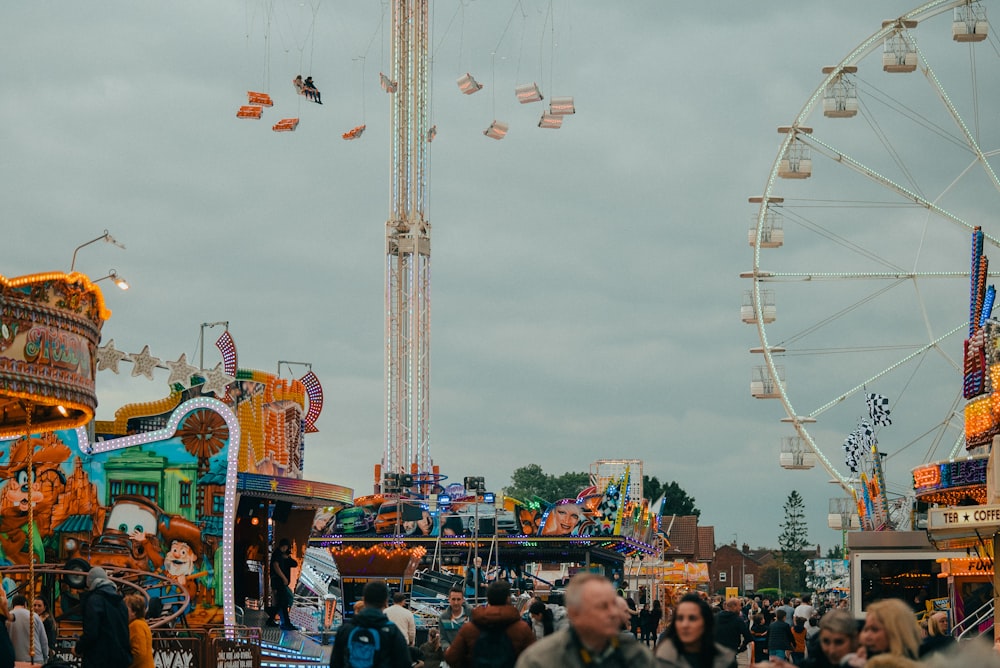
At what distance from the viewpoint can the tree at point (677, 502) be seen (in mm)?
131375

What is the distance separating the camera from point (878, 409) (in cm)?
4078

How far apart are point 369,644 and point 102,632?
269 centimetres

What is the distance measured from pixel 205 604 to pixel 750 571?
10814 cm

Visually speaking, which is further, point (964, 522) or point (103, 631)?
point (964, 522)

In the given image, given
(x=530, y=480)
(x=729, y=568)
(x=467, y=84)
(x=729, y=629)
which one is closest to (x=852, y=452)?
(x=467, y=84)

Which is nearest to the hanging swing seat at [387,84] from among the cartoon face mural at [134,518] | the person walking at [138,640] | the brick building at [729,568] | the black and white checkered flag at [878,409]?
the black and white checkered flag at [878,409]

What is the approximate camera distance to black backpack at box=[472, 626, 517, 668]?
9242 mm

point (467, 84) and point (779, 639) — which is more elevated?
point (467, 84)

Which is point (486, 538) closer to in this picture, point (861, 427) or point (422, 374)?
point (422, 374)

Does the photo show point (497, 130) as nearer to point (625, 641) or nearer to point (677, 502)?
point (625, 641)

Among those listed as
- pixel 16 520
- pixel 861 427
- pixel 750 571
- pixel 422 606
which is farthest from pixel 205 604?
pixel 750 571

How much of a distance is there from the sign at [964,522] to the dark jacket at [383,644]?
41.4ft

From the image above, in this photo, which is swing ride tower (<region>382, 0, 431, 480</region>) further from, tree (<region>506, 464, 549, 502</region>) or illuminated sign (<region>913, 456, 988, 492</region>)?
tree (<region>506, 464, 549, 502</region>)

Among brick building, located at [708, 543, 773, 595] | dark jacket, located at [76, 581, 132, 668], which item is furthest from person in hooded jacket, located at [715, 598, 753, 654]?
brick building, located at [708, 543, 773, 595]
